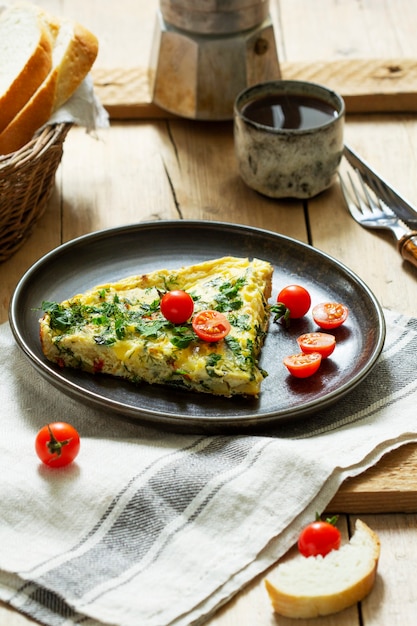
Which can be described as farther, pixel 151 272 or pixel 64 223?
pixel 64 223

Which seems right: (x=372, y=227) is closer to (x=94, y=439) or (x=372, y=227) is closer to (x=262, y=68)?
(x=262, y=68)

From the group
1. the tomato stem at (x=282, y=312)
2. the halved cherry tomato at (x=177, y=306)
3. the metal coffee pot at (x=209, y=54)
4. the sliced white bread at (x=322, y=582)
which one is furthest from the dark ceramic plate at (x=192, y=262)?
the metal coffee pot at (x=209, y=54)

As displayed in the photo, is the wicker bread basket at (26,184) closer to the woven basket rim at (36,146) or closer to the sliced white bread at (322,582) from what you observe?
the woven basket rim at (36,146)

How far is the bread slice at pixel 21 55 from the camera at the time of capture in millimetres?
3992

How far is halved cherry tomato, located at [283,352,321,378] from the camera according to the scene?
320 cm

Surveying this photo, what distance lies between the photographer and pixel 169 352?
10.3 ft

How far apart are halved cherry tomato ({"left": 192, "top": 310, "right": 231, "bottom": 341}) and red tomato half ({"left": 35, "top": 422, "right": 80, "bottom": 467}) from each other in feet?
1.72

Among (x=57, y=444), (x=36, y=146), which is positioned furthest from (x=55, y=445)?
(x=36, y=146)

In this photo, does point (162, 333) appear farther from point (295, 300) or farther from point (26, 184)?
point (26, 184)

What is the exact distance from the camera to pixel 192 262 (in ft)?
12.7

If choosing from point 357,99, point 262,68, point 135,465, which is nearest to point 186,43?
point 262,68

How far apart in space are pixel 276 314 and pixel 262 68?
1839 mm

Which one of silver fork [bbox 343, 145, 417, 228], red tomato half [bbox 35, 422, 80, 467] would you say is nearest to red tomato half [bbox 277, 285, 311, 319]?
silver fork [bbox 343, 145, 417, 228]

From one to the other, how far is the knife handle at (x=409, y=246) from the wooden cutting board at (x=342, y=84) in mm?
1376
